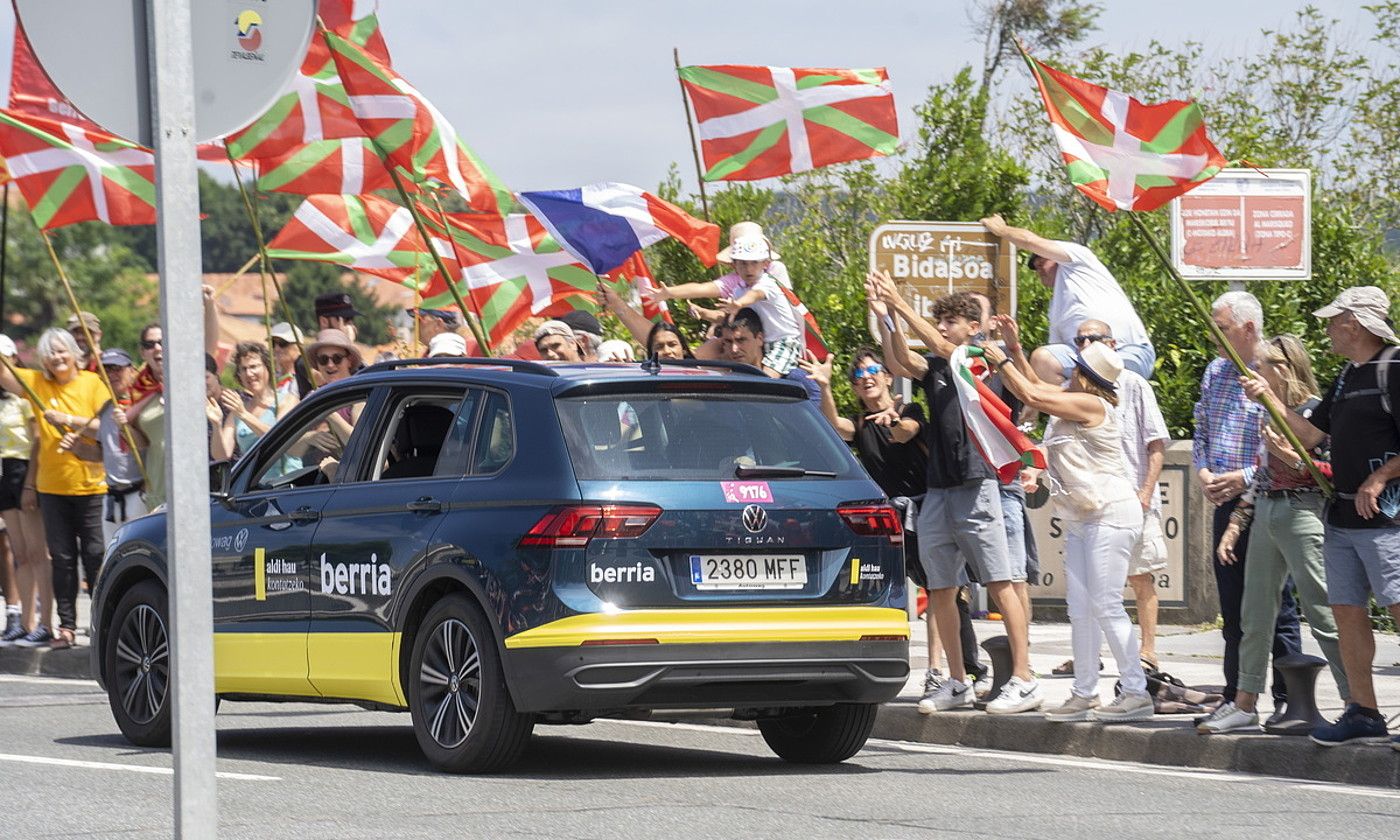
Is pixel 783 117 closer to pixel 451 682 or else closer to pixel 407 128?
pixel 407 128

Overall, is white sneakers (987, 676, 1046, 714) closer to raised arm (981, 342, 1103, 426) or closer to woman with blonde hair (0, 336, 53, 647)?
raised arm (981, 342, 1103, 426)

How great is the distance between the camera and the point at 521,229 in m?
15.9

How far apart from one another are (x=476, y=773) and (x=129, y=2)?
4835mm

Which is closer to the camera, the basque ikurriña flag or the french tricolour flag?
the basque ikurriña flag


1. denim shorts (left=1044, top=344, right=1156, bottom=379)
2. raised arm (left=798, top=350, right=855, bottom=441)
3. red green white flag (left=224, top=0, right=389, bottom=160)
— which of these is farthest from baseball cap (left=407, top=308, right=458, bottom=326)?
denim shorts (left=1044, top=344, right=1156, bottom=379)

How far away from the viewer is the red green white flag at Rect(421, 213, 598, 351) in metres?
15.7

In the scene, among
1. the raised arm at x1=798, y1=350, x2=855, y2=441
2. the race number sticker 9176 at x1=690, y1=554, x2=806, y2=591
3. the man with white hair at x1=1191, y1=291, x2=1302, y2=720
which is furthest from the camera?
the raised arm at x1=798, y1=350, x2=855, y2=441

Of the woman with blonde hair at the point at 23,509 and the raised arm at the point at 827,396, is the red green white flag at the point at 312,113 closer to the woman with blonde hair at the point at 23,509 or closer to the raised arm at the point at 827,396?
the woman with blonde hair at the point at 23,509

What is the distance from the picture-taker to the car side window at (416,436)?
9781 millimetres

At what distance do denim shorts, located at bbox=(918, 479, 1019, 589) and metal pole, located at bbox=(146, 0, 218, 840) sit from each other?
6.53 meters

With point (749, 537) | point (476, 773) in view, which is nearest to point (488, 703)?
point (476, 773)

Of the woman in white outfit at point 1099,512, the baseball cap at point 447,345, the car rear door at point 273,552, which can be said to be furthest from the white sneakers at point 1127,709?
the baseball cap at point 447,345

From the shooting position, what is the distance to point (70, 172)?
15.2 metres

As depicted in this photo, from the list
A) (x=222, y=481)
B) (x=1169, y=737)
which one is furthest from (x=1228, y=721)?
A: (x=222, y=481)
